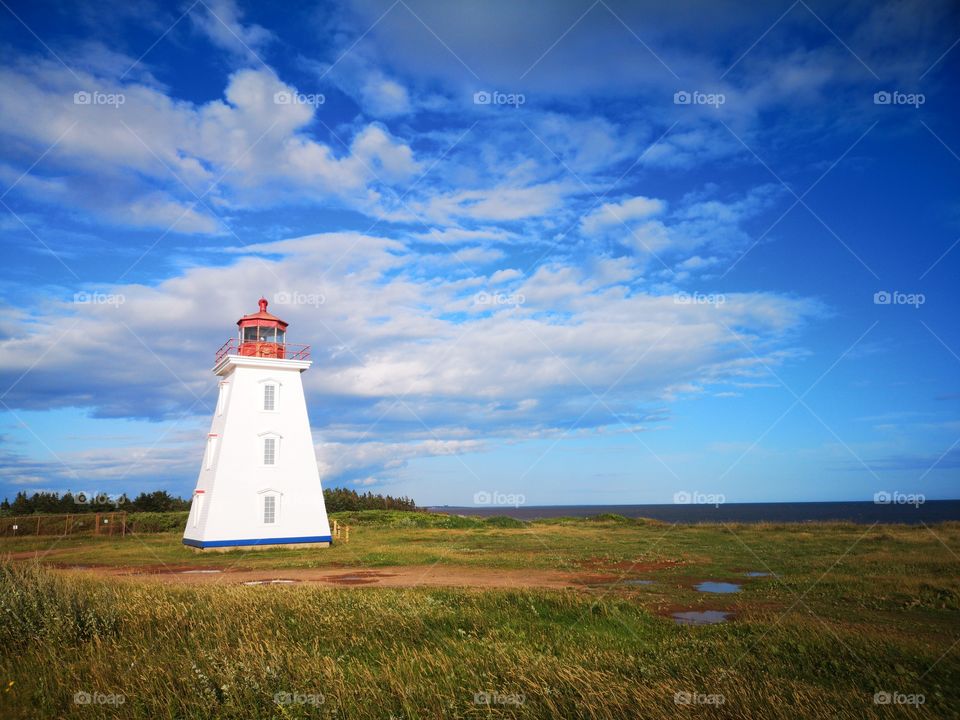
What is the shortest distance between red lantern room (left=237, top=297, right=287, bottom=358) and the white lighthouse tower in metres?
0.05

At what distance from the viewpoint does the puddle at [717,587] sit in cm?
1808

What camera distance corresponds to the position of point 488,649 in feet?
31.7

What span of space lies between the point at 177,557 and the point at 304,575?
949 centimetres

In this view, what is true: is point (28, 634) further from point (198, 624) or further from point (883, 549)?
point (883, 549)

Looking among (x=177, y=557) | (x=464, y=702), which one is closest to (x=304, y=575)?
(x=177, y=557)
